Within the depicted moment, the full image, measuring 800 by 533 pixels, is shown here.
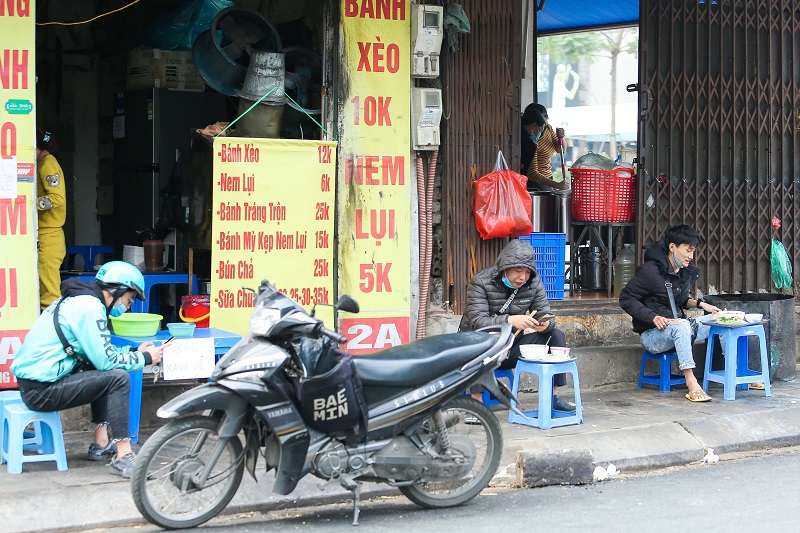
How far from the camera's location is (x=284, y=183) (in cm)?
797

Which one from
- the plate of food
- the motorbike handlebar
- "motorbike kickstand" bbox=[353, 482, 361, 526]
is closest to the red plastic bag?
the plate of food

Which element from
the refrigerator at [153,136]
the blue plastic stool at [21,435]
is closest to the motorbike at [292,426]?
the blue plastic stool at [21,435]

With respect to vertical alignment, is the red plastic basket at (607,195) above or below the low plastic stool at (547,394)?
above

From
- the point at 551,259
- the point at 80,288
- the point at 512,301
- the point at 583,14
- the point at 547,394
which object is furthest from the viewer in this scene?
the point at 583,14

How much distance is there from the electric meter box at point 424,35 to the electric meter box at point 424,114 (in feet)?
0.53

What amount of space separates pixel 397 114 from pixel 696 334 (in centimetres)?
325

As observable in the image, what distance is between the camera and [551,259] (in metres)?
9.53

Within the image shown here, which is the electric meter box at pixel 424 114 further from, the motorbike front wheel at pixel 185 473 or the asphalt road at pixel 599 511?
the motorbike front wheel at pixel 185 473

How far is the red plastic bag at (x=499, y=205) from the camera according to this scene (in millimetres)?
8734

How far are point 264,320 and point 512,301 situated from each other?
2927mm

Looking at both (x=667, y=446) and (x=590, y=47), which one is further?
(x=590, y=47)

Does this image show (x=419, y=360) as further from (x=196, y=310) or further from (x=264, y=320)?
(x=196, y=310)

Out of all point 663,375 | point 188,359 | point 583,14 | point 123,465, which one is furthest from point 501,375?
point 583,14

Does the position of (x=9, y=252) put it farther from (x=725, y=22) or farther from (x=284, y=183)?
(x=725, y=22)
